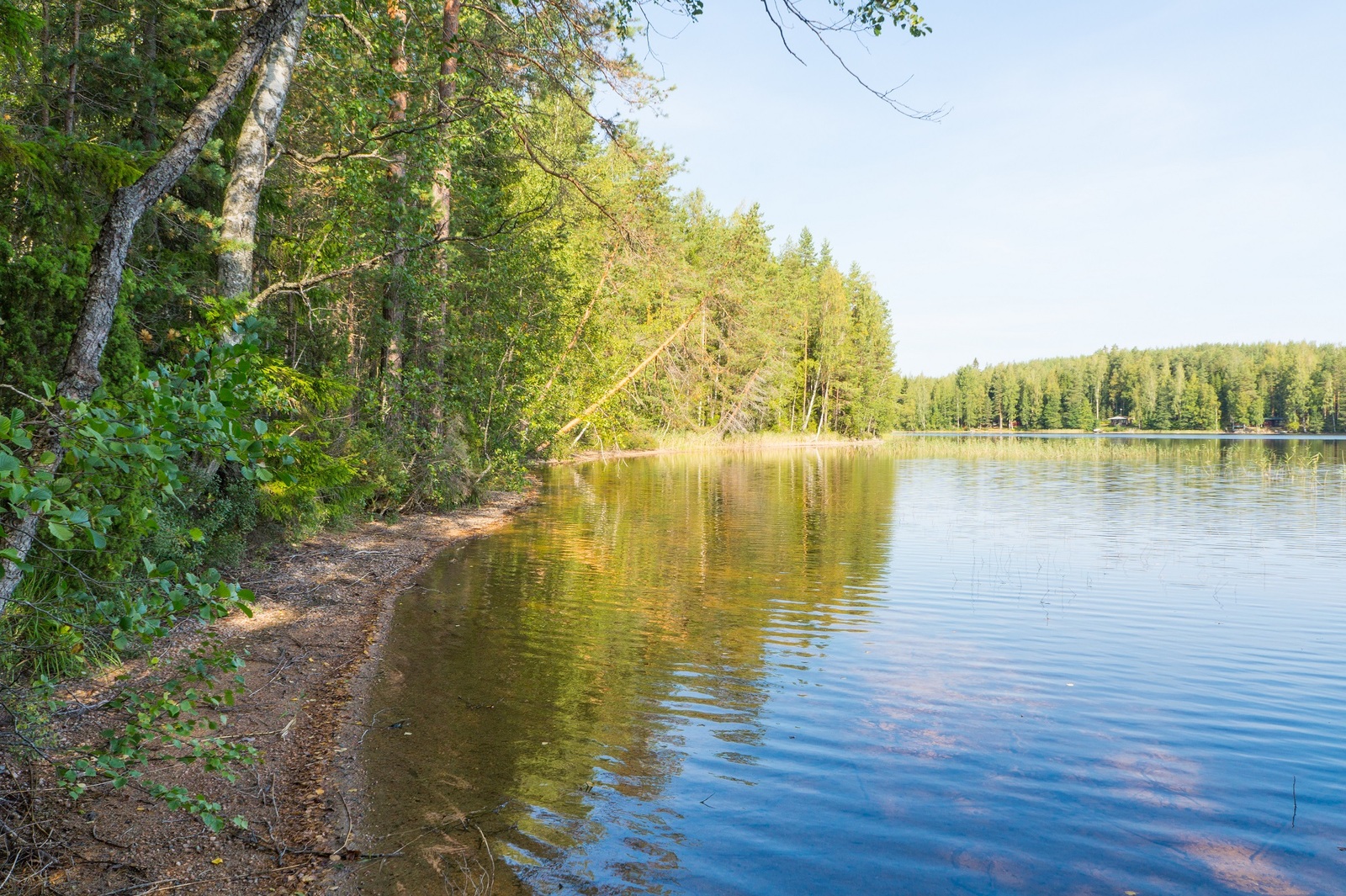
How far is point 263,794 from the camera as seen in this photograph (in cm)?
541

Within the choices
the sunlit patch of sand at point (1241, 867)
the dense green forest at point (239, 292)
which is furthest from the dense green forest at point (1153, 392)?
the sunlit patch of sand at point (1241, 867)

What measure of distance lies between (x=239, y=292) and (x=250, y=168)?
54.5 inches

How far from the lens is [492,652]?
9320 mm

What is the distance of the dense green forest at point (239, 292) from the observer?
137 inches

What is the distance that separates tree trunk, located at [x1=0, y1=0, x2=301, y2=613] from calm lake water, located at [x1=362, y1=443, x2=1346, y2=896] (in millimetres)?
2670

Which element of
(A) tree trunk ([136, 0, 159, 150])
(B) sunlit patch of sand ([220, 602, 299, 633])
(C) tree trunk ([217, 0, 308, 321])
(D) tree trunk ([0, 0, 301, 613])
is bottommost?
(B) sunlit patch of sand ([220, 602, 299, 633])

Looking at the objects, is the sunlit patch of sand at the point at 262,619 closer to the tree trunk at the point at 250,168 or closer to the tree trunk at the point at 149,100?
the tree trunk at the point at 250,168

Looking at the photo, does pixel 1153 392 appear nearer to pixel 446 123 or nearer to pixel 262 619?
pixel 446 123

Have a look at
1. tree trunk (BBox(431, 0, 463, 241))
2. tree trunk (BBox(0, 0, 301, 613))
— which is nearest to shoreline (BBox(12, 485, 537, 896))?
tree trunk (BBox(0, 0, 301, 613))

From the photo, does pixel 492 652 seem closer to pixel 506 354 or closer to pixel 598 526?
pixel 598 526

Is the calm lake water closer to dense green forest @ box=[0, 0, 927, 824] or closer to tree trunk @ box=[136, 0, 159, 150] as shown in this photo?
dense green forest @ box=[0, 0, 927, 824]

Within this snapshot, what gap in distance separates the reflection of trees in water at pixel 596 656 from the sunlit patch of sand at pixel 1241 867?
3295 millimetres

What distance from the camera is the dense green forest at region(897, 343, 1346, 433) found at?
122125mm

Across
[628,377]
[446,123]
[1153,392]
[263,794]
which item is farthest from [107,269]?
[1153,392]
